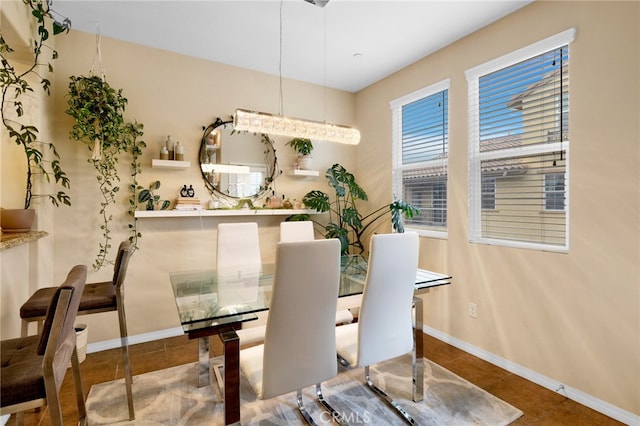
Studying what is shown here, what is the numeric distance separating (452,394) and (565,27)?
8.64 feet

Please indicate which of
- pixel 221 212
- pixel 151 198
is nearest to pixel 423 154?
pixel 221 212

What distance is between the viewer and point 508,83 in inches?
101

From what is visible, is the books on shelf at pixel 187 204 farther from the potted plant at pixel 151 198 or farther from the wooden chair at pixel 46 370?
the wooden chair at pixel 46 370

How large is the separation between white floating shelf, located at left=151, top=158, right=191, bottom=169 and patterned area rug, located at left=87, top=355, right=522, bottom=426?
5.87 feet

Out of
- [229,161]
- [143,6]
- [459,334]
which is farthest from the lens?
[229,161]

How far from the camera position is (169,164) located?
2.98m

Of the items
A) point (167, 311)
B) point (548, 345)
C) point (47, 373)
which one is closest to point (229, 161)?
point (167, 311)

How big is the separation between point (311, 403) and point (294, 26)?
290cm

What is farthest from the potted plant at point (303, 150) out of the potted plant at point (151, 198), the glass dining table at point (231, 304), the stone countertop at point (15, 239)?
the stone countertop at point (15, 239)

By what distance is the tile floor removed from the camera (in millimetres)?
1937

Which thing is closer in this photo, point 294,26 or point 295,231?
point 294,26

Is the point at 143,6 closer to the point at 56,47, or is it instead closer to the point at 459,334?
the point at 56,47

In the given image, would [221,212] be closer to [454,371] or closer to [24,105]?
[24,105]

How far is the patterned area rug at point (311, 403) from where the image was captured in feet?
6.29
